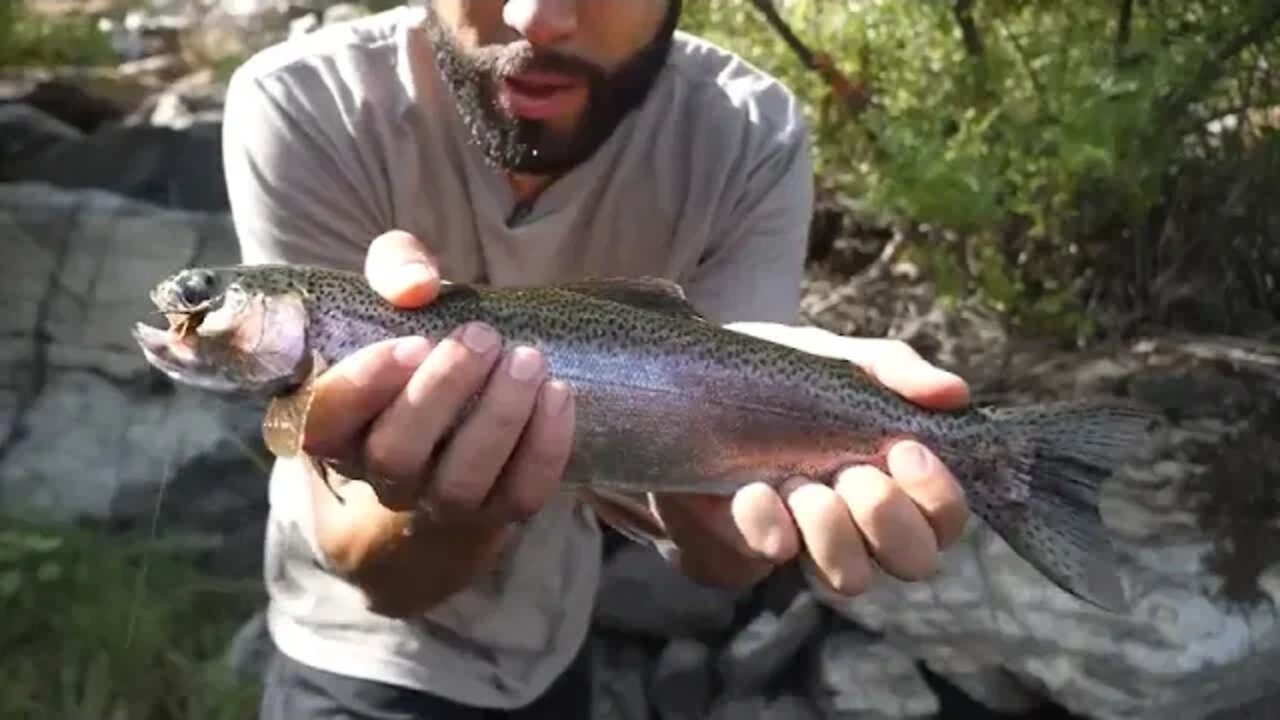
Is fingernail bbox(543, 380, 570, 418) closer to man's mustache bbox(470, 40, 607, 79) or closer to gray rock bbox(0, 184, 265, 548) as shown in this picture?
man's mustache bbox(470, 40, 607, 79)

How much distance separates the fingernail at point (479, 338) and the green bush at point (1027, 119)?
1.91m

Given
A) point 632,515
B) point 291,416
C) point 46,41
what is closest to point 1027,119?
point 632,515

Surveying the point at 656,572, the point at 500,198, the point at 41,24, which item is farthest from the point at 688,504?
the point at 41,24

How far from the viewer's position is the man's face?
7.18 ft

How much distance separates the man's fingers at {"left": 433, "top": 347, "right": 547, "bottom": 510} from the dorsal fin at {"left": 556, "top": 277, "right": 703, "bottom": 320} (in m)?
0.15

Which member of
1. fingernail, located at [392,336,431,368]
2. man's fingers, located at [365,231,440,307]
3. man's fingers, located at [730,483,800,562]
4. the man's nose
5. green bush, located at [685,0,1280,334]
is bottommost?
green bush, located at [685,0,1280,334]

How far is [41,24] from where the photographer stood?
6.48 metres

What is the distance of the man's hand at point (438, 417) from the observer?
159 centimetres

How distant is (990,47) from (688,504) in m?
2.00

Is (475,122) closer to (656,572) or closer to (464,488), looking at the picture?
(464,488)

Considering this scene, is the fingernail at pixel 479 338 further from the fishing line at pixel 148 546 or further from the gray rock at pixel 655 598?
the fishing line at pixel 148 546

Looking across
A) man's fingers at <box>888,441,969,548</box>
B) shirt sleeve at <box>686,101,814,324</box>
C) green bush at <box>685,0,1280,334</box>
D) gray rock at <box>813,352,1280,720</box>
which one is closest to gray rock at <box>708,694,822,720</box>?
gray rock at <box>813,352,1280,720</box>

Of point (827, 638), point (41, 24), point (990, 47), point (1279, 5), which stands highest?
point (1279, 5)

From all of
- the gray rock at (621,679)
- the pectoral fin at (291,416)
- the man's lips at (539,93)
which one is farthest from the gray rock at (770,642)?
the pectoral fin at (291,416)
